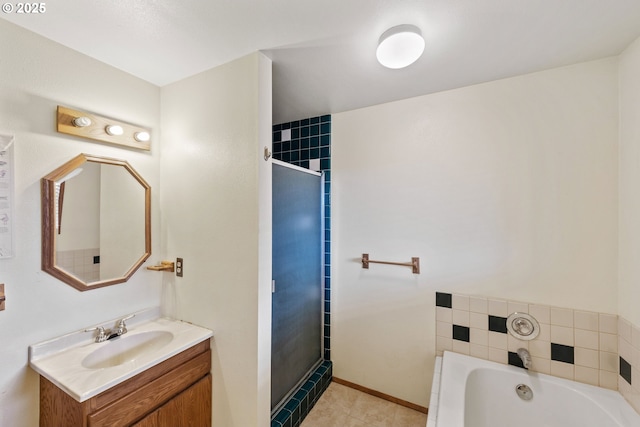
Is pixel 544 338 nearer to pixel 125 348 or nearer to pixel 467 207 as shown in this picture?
pixel 467 207

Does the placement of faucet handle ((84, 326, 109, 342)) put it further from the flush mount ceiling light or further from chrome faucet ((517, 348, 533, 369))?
chrome faucet ((517, 348, 533, 369))

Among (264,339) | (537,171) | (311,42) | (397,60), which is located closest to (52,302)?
(264,339)

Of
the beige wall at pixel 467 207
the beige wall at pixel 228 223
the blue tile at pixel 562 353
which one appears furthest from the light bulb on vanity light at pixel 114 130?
the blue tile at pixel 562 353

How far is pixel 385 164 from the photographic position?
2035 millimetres

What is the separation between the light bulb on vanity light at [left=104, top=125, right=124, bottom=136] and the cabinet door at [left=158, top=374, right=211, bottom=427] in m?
1.51

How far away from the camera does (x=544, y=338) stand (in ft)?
5.15

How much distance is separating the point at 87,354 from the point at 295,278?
3.90 feet

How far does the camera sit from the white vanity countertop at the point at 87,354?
1.06m

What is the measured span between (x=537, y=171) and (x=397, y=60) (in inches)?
44.4

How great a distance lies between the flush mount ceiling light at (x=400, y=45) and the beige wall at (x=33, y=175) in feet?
5.27

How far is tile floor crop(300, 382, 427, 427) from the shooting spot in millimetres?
1785

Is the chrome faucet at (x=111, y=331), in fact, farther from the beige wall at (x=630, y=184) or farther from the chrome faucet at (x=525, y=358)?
the beige wall at (x=630, y=184)

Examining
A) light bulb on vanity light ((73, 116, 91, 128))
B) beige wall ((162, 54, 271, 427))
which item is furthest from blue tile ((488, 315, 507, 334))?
light bulb on vanity light ((73, 116, 91, 128))

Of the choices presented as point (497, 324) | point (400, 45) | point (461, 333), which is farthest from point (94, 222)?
point (497, 324)
